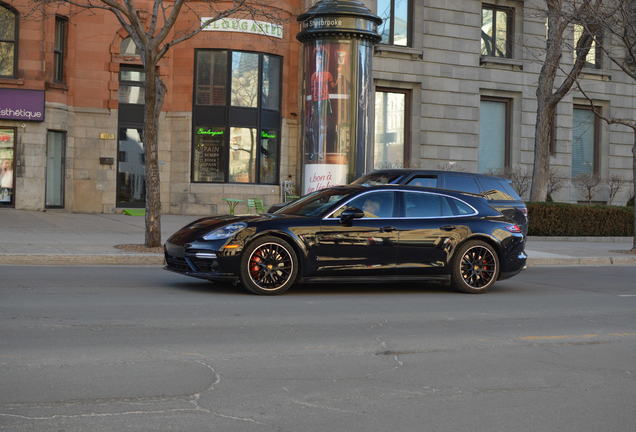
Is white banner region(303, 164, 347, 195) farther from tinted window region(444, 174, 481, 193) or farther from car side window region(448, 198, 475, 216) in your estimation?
car side window region(448, 198, 475, 216)

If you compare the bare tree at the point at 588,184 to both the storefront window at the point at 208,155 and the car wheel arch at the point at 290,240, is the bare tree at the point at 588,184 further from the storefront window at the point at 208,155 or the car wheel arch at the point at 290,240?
the car wheel arch at the point at 290,240

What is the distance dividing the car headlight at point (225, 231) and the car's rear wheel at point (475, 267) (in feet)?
10.4

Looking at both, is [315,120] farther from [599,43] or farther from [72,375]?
[72,375]

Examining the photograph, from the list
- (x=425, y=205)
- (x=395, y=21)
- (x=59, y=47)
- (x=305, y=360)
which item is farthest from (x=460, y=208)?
(x=395, y=21)

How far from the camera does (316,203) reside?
11.9 m

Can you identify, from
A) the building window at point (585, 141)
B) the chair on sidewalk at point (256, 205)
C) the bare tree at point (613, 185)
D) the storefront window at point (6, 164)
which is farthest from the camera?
the building window at point (585, 141)

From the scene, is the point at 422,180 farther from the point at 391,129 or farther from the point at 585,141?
the point at 585,141

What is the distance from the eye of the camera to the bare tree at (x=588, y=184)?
3438 cm

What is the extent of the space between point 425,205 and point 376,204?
0.78m

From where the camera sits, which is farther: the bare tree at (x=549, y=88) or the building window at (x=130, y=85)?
the building window at (x=130, y=85)

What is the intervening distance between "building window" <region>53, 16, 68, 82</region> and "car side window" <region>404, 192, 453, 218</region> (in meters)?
19.5

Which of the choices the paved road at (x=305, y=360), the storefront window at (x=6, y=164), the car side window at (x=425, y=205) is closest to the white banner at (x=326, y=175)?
the car side window at (x=425, y=205)

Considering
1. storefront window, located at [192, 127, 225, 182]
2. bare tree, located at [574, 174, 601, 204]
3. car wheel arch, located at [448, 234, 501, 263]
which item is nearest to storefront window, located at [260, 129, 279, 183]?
storefront window, located at [192, 127, 225, 182]

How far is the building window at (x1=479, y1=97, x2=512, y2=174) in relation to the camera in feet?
114
